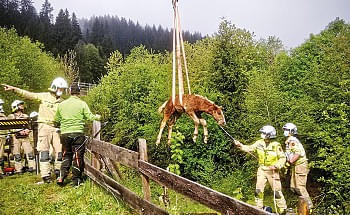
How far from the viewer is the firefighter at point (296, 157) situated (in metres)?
8.52

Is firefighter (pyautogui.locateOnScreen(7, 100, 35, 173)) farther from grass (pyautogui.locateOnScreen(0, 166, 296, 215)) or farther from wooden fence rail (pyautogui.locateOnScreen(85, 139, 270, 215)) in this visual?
wooden fence rail (pyautogui.locateOnScreen(85, 139, 270, 215))

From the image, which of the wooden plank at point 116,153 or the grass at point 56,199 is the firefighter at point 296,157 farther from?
the wooden plank at point 116,153

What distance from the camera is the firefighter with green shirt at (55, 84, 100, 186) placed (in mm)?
7455

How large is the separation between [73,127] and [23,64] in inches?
1193

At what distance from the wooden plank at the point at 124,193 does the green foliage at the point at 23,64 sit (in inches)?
958

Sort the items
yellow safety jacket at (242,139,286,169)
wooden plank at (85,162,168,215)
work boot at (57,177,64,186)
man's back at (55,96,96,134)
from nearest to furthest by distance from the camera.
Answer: wooden plank at (85,162,168,215), man's back at (55,96,96,134), work boot at (57,177,64,186), yellow safety jacket at (242,139,286,169)

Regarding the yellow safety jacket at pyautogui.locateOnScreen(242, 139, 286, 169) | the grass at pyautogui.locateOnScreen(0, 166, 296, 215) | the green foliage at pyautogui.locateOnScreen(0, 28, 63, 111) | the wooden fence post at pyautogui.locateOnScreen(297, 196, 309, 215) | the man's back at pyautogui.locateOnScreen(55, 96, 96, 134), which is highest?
the green foliage at pyautogui.locateOnScreen(0, 28, 63, 111)

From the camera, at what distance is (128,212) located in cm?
590

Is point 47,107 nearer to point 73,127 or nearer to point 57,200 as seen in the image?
point 73,127

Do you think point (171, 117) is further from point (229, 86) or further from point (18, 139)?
point (229, 86)

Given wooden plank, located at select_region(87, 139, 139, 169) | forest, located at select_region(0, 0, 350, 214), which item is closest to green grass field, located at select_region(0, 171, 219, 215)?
wooden plank, located at select_region(87, 139, 139, 169)

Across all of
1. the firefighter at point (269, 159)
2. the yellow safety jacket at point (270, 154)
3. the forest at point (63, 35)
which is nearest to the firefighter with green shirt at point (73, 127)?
the firefighter at point (269, 159)

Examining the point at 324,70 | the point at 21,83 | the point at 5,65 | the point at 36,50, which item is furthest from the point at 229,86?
the point at 36,50

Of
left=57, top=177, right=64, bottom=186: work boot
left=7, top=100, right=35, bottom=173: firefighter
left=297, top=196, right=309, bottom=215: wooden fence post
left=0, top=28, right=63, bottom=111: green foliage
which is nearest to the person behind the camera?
left=297, top=196, right=309, bottom=215: wooden fence post
